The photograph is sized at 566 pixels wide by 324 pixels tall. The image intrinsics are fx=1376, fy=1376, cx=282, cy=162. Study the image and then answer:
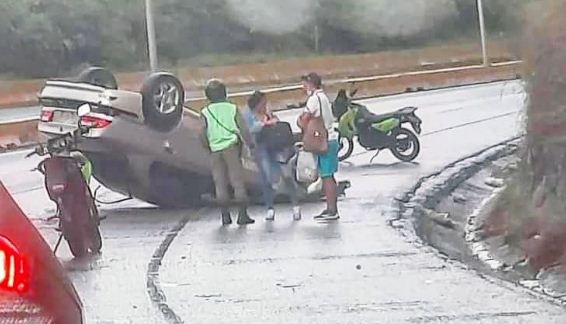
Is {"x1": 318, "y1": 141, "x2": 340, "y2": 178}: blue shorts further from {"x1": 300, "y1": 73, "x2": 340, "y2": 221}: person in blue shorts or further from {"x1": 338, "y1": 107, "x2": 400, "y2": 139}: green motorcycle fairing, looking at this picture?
{"x1": 338, "y1": 107, "x2": 400, "y2": 139}: green motorcycle fairing

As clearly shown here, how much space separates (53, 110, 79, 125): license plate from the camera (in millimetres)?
15312

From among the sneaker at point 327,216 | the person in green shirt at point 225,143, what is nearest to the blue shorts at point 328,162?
the sneaker at point 327,216

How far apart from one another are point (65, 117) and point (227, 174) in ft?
7.19

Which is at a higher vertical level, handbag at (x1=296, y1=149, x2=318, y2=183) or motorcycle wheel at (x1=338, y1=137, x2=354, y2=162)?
handbag at (x1=296, y1=149, x2=318, y2=183)

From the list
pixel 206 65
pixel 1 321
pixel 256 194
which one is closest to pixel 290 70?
pixel 206 65

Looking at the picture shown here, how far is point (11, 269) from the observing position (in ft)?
14.6

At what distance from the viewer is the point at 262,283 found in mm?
10555

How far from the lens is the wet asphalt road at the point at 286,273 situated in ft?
29.9

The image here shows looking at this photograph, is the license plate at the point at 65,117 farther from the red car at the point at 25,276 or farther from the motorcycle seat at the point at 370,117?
the red car at the point at 25,276

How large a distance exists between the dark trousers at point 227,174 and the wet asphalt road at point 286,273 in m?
0.33

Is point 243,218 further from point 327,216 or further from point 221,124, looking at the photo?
point 221,124

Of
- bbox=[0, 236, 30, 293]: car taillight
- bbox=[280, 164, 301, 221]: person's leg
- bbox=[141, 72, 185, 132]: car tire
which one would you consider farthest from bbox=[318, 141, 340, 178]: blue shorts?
bbox=[0, 236, 30, 293]: car taillight

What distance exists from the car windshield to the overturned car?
0.07 feet

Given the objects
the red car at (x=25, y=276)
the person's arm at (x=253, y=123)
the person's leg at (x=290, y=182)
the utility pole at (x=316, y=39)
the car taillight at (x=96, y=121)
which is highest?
the red car at (x=25, y=276)
